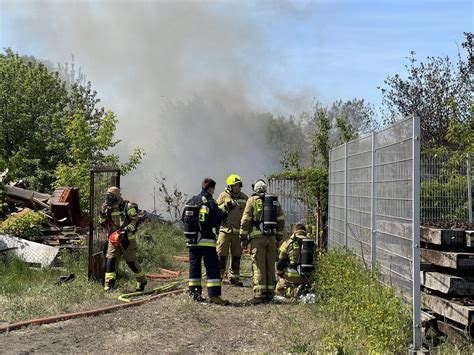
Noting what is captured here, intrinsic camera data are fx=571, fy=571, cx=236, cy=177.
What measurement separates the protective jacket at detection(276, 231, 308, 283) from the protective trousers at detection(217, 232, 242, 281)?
146 cm

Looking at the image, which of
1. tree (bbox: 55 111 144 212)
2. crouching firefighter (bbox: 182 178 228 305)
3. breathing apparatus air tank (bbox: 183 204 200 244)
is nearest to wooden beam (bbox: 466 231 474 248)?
crouching firefighter (bbox: 182 178 228 305)

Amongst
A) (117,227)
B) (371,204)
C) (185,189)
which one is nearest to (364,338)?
(371,204)

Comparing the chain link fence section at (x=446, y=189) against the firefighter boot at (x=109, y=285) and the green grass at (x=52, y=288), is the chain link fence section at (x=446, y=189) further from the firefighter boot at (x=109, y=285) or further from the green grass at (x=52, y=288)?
the firefighter boot at (x=109, y=285)

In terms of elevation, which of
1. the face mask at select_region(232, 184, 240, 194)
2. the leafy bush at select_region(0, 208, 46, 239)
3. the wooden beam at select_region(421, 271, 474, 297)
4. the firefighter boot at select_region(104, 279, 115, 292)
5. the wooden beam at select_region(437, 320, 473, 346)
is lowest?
the firefighter boot at select_region(104, 279, 115, 292)

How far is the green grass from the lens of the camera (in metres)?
7.86

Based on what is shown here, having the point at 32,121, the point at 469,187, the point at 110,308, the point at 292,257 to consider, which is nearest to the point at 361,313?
the point at 292,257

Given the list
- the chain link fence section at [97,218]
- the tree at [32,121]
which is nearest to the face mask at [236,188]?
the chain link fence section at [97,218]

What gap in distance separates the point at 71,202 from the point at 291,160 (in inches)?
250

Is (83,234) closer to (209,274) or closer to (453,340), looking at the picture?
(209,274)

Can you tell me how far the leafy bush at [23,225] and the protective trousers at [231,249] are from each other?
14.6 ft

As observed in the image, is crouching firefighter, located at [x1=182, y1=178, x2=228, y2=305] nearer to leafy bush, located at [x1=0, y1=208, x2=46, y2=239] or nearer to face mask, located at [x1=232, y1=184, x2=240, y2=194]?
face mask, located at [x1=232, y1=184, x2=240, y2=194]

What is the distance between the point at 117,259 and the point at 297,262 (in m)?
3.20

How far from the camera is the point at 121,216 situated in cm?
995

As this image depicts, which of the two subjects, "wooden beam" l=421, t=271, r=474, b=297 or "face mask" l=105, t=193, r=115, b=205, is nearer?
"wooden beam" l=421, t=271, r=474, b=297
